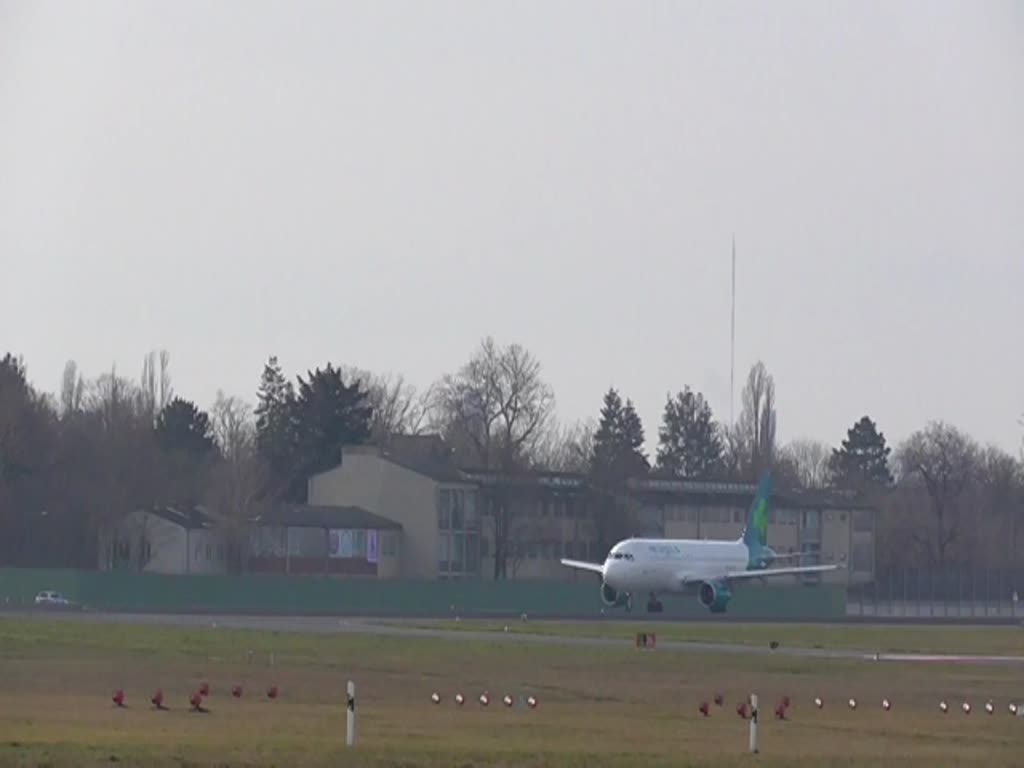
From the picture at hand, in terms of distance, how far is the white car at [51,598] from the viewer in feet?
314

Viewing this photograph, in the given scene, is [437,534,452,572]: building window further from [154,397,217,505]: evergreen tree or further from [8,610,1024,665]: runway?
[8,610,1024,665]: runway

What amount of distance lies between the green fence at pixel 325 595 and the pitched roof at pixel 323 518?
19683 mm

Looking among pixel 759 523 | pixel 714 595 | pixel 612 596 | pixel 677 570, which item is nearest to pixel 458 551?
pixel 759 523

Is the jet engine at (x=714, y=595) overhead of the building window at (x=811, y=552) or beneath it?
beneath

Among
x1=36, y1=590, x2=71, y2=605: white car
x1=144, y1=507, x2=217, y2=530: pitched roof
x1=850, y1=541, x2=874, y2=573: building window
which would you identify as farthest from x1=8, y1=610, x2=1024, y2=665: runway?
x1=850, y1=541, x2=874, y2=573: building window

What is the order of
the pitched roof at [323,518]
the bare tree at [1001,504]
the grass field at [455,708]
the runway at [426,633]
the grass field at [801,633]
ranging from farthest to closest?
1. the bare tree at [1001,504]
2. the pitched roof at [323,518]
3. the grass field at [801,633]
4. the runway at [426,633]
5. the grass field at [455,708]

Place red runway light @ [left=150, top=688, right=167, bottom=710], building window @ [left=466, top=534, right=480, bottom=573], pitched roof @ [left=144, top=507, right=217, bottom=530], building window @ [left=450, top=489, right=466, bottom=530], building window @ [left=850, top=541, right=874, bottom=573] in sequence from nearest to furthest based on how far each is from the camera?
1. red runway light @ [left=150, top=688, right=167, bottom=710]
2. pitched roof @ [left=144, top=507, right=217, bottom=530]
3. building window @ [left=450, top=489, right=466, bottom=530]
4. building window @ [left=466, top=534, right=480, bottom=573]
5. building window @ [left=850, top=541, right=874, bottom=573]

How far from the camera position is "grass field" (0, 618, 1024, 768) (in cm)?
3017

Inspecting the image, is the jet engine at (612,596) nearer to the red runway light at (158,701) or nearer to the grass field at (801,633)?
the grass field at (801,633)

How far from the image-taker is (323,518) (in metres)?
126

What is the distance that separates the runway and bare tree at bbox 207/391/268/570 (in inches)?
1508

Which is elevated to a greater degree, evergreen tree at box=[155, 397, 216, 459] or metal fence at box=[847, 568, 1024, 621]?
evergreen tree at box=[155, 397, 216, 459]

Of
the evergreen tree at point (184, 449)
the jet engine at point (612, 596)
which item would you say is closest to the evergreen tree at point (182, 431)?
the evergreen tree at point (184, 449)

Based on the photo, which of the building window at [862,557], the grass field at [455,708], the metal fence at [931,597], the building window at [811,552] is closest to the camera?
the grass field at [455,708]
